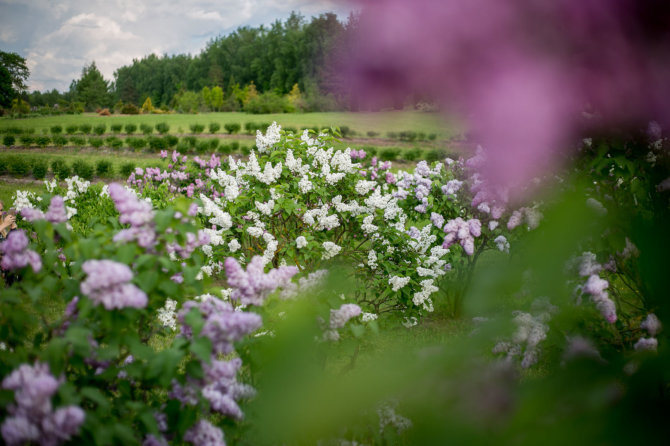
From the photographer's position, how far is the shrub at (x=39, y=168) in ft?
40.1

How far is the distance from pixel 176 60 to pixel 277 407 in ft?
259

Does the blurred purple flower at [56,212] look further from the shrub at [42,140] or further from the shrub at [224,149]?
the shrub at [224,149]

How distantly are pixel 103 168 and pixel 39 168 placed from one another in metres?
1.59

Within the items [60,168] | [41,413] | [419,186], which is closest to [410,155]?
[60,168]

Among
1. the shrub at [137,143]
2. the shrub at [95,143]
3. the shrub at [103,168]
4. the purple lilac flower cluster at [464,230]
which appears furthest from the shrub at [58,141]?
the purple lilac flower cluster at [464,230]

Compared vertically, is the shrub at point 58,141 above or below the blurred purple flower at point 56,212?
above

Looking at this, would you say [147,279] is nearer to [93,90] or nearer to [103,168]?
[103,168]

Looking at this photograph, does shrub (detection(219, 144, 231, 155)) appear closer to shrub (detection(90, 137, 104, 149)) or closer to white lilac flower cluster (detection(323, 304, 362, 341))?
shrub (detection(90, 137, 104, 149))

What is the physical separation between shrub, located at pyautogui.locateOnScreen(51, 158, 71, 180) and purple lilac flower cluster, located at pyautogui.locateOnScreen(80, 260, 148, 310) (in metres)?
13.6

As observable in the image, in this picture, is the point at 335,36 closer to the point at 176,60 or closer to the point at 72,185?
the point at 72,185

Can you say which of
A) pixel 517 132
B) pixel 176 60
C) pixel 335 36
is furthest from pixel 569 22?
pixel 176 60

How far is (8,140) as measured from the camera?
1433 cm

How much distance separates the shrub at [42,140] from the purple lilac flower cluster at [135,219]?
55.5ft

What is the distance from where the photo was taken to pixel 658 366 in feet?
1.51
